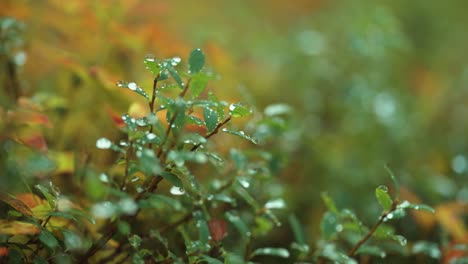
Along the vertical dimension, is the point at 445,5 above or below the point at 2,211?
above

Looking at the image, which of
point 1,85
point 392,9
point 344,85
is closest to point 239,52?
point 344,85

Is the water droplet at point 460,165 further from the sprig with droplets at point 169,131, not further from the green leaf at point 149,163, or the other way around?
the green leaf at point 149,163

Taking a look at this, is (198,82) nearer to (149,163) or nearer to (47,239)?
(149,163)

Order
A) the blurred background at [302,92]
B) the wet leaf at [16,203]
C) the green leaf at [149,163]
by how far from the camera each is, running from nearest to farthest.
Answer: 1. the green leaf at [149,163]
2. the wet leaf at [16,203]
3. the blurred background at [302,92]

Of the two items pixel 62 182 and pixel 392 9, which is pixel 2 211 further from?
pixel 392 9

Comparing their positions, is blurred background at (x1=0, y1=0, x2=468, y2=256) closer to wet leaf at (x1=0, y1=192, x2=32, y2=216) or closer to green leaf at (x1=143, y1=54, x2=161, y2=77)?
wet leaf at (x1=0, y1=192, x2=32, y2=216)

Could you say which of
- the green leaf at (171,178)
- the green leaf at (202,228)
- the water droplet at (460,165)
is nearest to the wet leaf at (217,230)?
the green leaf at (202,228)
